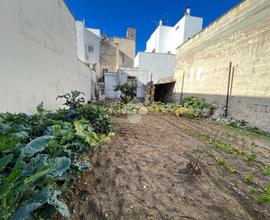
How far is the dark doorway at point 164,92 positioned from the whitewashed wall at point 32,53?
8.79 m

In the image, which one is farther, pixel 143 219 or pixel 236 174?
pixel 236 174

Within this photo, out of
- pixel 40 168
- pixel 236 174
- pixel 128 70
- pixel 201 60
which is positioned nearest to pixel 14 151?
pixel 40 168

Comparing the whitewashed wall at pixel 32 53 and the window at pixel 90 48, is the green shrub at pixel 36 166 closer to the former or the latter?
the whitewashed wall at pixel 32 53

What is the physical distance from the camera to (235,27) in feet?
21.8

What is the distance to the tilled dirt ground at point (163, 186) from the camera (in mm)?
1524

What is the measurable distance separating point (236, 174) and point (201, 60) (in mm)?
7952

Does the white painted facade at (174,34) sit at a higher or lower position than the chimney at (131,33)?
lower

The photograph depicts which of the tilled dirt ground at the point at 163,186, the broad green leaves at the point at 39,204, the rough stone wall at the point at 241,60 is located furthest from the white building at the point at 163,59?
the broad green leaves at the point at 39,204

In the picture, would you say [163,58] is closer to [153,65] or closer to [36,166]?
[153,65]

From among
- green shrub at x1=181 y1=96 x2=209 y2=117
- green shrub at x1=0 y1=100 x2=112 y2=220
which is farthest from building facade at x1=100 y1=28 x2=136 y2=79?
green shrub at x1=0 y1=100 x2=112 y2=220

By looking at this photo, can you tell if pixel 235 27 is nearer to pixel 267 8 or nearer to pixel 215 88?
pixel 267 8

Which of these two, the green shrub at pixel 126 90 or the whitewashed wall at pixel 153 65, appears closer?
the green shrub at pixel 126 90

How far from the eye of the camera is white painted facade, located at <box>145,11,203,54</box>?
14.7m

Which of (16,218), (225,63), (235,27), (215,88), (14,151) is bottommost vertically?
(16,218)
